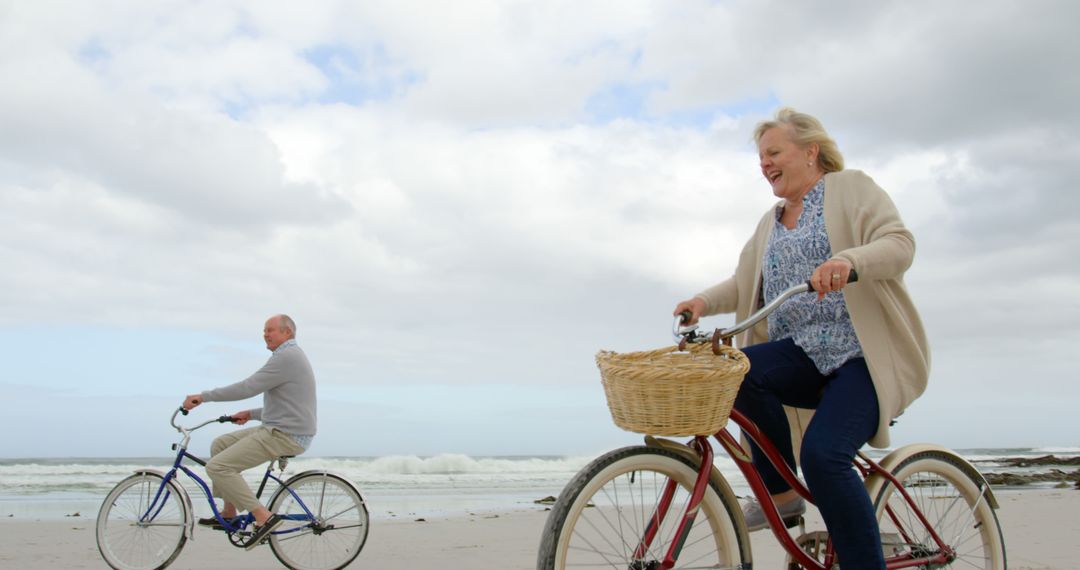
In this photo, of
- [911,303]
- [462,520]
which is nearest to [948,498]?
[911,303]

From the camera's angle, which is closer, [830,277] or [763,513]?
[830,277]

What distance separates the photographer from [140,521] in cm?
595

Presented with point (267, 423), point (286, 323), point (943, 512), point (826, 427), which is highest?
point (286, 323)

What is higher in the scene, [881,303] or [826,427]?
[881,303]

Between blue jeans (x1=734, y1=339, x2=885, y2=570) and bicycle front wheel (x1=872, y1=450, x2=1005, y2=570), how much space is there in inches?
15.9

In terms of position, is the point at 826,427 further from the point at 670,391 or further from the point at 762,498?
the point at 670,391

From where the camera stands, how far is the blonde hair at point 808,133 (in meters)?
3.07

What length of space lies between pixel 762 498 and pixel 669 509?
0.40m

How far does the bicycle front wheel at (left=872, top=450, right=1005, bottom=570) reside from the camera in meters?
3.21

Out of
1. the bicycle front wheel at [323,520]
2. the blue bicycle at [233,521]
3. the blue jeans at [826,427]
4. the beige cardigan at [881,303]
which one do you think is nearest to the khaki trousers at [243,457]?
the blue bicycle at [233,521]

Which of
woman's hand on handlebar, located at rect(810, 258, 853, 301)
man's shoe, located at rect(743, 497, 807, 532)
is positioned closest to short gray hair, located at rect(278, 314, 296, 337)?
man's shoe, located at rect(743, 497, 807, 532)

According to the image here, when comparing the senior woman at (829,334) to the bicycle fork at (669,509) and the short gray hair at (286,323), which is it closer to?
the bicycle fork at (669,509)

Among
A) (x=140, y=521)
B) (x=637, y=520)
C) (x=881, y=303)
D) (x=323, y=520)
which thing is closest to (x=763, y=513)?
(x=637, y=520)

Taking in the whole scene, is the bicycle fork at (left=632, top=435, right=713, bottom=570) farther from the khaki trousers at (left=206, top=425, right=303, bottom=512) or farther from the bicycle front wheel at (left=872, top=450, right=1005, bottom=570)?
the khaki trousers at (left=206, top=425, right=303, bottom=512)
